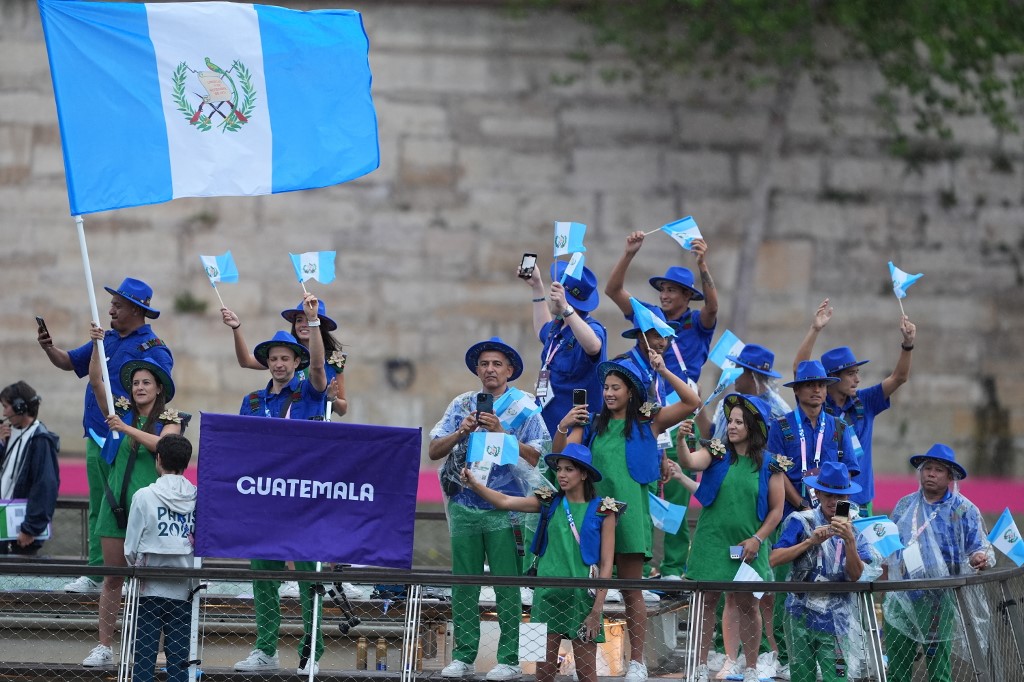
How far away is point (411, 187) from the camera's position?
17.0 m

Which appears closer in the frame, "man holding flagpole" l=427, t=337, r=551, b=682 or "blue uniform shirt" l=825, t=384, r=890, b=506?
"man holding flagpole" l=427, t=337, r=551, b=682

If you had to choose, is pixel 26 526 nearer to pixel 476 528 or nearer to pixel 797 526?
pixel 476 528

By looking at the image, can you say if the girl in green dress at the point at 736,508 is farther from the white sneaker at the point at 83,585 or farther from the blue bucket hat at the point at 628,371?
the white sneaker at the point at 83,585

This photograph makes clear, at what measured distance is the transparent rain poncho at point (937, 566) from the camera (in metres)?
8.82

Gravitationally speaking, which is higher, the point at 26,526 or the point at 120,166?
the point at 120,166

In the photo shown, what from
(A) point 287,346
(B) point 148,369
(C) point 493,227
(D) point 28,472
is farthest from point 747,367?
(C) point 493,227

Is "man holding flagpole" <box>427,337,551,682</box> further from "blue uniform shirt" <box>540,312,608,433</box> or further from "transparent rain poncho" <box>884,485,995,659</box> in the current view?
"transparent rain poncho" <box>884,485,995,659</box>

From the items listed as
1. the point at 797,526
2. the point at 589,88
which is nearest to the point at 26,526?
the point at 797,526

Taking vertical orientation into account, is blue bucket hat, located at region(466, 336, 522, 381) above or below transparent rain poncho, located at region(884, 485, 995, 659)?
above

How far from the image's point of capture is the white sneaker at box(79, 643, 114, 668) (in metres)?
8.75

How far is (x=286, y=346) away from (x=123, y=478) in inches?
53.8

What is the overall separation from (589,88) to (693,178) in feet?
4.99

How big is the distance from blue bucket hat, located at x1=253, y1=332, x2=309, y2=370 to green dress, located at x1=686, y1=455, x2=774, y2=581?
278cm

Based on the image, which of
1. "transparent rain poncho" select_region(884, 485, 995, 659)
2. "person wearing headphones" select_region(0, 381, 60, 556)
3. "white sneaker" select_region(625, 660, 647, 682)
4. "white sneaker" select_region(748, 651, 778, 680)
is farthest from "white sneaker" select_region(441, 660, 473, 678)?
"person wearing headphones" select_region(0, 381, 60, 556)
